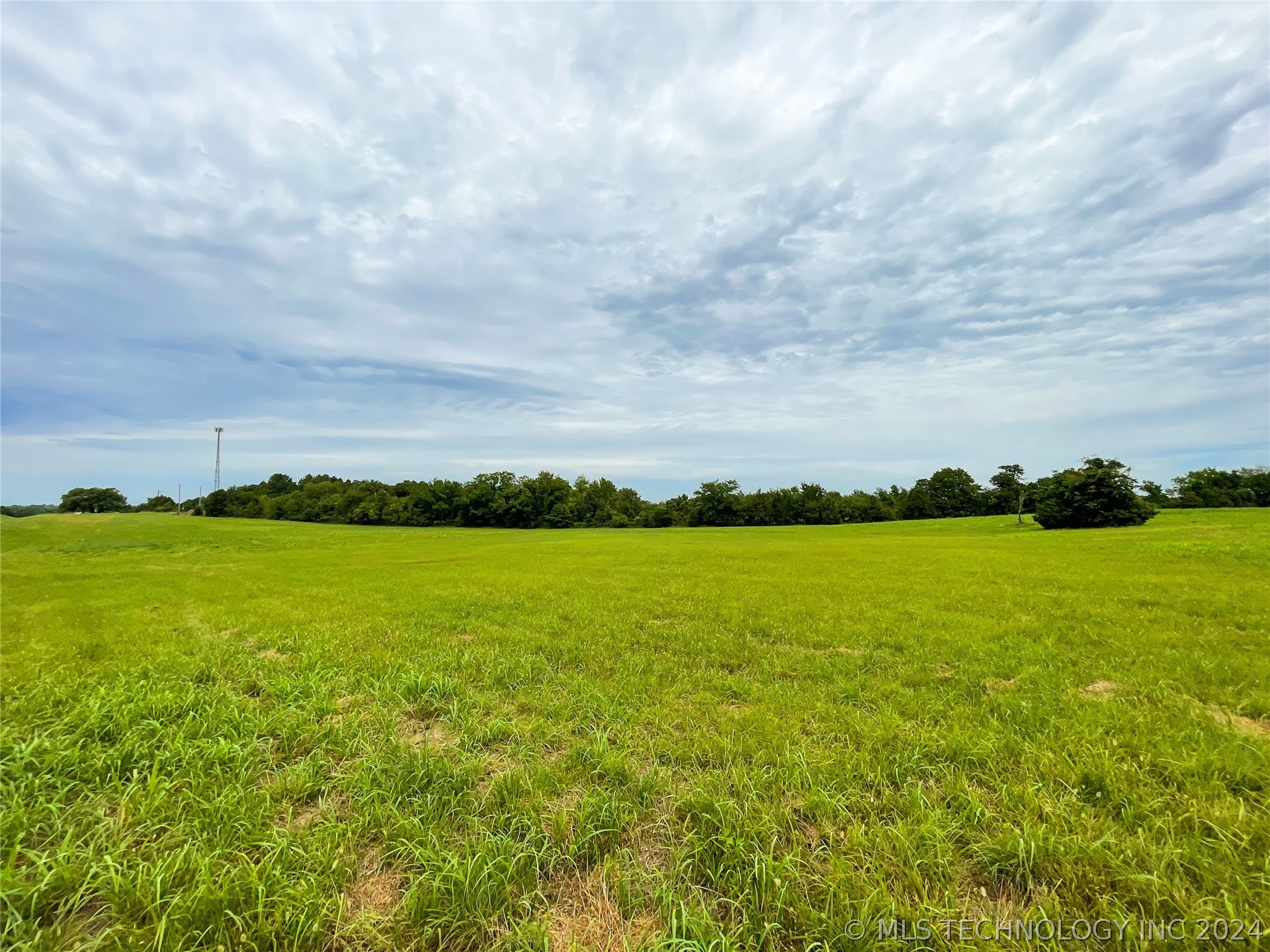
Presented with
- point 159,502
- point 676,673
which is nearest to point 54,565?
point 676,673

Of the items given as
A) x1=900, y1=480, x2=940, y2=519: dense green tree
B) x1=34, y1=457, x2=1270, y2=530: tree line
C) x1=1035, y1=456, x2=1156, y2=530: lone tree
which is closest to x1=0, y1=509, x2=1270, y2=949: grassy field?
x1=1035, y1=456, x2=1156, y2=530: lone tree

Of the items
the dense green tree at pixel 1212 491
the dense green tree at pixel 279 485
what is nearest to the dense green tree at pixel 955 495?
the dense green tree at pixel 1212 491

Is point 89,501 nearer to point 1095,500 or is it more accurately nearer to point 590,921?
point 590,921

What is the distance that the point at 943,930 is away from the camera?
2.83m

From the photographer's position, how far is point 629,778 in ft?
14.7

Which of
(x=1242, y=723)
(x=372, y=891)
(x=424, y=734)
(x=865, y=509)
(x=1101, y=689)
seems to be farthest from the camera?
(x=865, y=509)

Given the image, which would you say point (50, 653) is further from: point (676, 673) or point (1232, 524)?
point (1232, 524)

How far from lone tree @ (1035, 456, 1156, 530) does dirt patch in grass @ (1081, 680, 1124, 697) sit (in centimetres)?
5467

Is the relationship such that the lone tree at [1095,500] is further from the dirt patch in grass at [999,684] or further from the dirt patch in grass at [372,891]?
the dirt patch in grass at [372,891]

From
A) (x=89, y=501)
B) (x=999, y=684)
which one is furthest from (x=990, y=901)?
(x=89, y=501)

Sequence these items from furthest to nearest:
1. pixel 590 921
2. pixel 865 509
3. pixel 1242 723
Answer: pixel 865 509, pixel 1242 723, pixel 590 921

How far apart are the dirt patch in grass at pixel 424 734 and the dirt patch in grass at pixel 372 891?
161 cm

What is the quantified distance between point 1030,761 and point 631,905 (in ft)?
13.0

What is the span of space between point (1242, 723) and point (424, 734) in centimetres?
917
